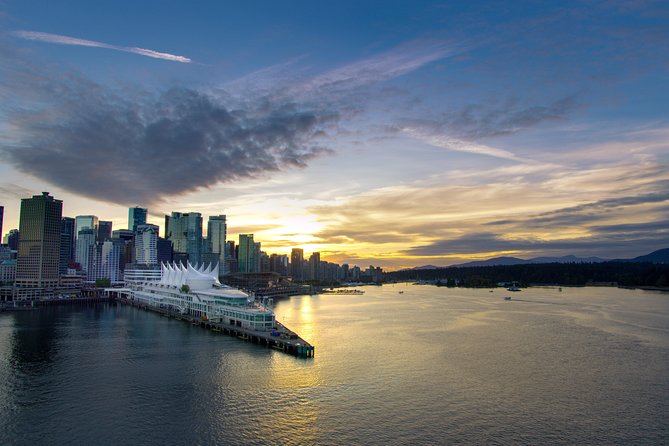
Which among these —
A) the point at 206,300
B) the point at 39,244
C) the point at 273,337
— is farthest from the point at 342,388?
the point at 39,244

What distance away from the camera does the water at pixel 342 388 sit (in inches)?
1023

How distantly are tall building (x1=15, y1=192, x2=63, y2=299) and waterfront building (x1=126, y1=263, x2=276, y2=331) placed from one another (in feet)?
158

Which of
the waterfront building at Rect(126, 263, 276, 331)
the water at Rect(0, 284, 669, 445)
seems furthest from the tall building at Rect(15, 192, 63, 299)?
the water at Rect(0, 284, 669, 445)

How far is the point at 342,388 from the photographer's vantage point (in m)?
34.2

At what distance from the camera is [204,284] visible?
84.1 metres

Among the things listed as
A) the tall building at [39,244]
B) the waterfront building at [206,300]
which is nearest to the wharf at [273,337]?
the waterfront building at [206,300]

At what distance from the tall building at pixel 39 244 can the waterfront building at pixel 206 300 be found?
4816 centimetres

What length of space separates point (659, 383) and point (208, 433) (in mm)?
34657

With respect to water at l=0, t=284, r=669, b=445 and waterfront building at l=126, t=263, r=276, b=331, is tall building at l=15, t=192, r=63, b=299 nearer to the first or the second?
waterfront building at l=126, t=263, r=276, b=331

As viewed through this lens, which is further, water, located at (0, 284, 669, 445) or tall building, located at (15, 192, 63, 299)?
tall building, located at (15, 192, 63, 299)

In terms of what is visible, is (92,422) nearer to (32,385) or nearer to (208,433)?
(208,433)

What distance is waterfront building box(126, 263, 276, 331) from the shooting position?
5978 centimetres

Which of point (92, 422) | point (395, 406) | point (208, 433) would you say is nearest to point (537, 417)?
point (395, 406)

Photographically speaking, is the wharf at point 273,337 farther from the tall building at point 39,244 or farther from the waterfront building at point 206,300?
the tall building at point 39,244
